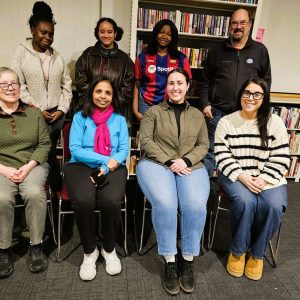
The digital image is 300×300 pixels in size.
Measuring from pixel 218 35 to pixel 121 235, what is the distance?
7.70 feet

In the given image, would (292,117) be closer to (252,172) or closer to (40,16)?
(252,172)

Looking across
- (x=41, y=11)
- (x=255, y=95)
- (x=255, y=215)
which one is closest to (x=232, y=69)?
(x=255, y=95)

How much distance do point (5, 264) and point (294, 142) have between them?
3.38 metres

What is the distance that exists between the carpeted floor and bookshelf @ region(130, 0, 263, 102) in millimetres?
1946

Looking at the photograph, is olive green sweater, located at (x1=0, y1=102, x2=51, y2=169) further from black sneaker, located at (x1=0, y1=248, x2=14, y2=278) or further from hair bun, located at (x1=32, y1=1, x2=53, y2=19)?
hair bun, located at (x1=32, y1=1, x2=53, y2=19)

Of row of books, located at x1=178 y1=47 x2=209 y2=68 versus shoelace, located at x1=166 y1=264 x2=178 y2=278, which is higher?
row of books, located at x1=178 y1=47 x2=209 y2=68

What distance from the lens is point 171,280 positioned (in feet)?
5.69

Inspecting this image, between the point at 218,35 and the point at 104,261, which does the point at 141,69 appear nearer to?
the point at 218,35

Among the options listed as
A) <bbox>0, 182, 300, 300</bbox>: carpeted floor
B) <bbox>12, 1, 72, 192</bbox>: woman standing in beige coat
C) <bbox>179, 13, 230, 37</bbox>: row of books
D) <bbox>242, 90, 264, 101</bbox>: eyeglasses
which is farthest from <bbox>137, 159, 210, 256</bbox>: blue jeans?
<bbox>179, 13, 230, 37</bbox>: row of books

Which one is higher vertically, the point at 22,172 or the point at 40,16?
the point at 40,16

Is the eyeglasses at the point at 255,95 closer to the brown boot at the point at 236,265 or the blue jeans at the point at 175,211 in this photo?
the blue jeans at the point at 175,211

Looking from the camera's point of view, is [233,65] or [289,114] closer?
[233,65]

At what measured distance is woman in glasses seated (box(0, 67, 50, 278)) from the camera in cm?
178

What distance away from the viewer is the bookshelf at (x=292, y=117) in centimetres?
335
